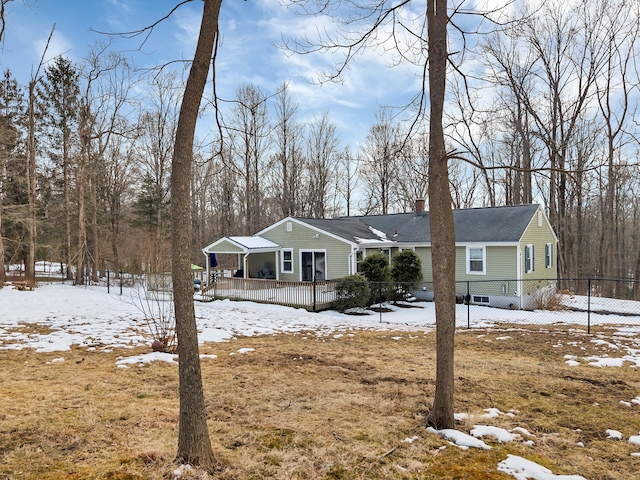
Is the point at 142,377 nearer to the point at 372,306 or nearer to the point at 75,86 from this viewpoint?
the point at 372,306

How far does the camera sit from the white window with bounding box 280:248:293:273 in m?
19.3

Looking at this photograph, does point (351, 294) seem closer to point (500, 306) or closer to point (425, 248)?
point (425, 248)

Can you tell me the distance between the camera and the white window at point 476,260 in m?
16.9

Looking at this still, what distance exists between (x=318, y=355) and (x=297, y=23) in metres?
5.16

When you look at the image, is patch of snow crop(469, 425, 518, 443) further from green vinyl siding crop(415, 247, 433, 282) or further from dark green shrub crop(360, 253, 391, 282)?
green vinyl siding crop(415, 247, 433, 282)

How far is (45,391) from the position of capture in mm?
4523

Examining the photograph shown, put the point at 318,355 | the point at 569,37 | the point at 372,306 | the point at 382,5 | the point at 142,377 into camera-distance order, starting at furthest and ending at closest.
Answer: the point at 569,37
the point at 372,306
the point at 318,355
the point at 142,377
the point at 382,5

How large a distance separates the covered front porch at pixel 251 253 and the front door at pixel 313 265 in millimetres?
1507

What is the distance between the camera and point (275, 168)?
29.9 metres

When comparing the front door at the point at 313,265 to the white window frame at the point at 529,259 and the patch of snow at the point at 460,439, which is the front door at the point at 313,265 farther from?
the patch of snow at the point at 460,439

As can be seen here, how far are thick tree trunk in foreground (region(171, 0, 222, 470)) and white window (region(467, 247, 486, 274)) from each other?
1608 cm

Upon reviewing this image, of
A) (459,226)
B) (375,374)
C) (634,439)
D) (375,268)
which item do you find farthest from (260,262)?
(634,439)

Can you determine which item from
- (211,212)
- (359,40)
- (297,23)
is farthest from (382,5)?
(211,212)

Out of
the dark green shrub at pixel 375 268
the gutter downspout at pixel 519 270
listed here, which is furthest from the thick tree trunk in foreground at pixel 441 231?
the gutter downspout at pixel 519 270
